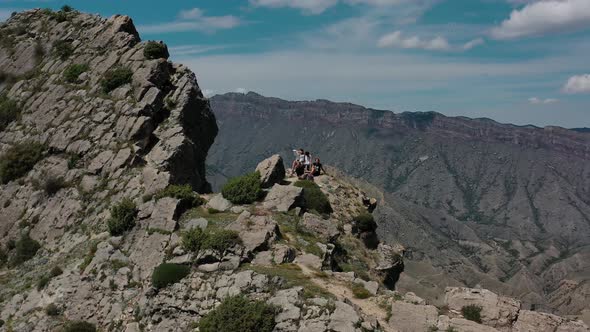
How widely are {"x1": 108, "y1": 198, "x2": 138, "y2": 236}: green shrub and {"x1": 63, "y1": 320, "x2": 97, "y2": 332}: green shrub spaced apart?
282 inches

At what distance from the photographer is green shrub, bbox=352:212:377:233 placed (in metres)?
44.4

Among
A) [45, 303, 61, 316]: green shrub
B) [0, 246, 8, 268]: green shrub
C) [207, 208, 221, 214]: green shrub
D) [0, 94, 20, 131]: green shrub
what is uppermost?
[0, 94, 20, 131]: green shrub

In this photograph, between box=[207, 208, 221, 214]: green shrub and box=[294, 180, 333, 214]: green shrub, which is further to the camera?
box=[294, 180, 333, 214]: green shrub

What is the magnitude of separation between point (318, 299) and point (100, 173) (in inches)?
1062

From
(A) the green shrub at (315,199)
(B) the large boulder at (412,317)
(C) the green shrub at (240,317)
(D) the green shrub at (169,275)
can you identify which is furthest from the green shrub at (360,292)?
(A) the green shrub at (315,199)

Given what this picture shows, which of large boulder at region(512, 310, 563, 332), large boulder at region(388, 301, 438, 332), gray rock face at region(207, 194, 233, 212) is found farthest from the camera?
gray rock face at region(207, 194, 233, 212)

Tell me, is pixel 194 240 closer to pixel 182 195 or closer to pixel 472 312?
pixel 182 195

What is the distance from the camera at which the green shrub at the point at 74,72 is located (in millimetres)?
53656

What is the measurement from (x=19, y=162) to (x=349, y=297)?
3614cm

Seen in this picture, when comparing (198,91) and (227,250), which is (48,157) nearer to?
(198,91)

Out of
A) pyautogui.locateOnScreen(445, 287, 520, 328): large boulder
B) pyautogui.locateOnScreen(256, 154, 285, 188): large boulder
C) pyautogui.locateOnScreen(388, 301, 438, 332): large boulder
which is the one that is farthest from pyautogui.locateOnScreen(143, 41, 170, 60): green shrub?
pyautogui.locateOnScreen(445, 287, 520, 328): large boulder

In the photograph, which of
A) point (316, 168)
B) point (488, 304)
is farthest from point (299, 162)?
point (488, 304)

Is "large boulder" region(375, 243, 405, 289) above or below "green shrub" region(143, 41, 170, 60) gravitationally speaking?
below

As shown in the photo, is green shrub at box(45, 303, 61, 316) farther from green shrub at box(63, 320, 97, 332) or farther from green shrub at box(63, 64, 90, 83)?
green shrub at box(63, 64, 90, 83)
